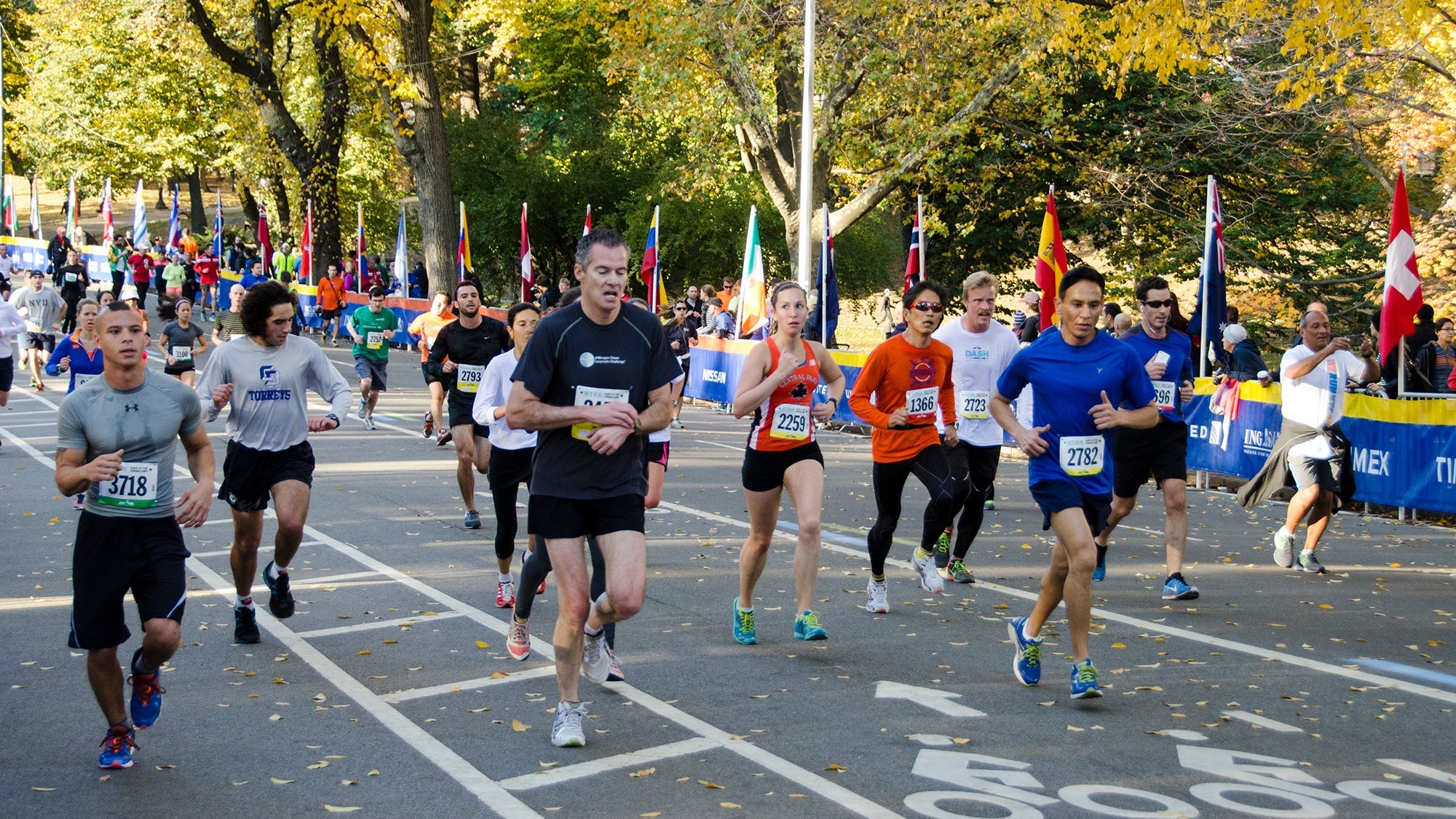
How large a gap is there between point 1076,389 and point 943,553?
351 cm

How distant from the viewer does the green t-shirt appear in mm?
19406

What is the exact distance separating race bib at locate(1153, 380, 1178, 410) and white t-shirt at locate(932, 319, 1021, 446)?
1013mm

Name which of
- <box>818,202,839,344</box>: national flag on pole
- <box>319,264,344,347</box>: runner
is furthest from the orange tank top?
<box>319,264,344,347</box>: runner

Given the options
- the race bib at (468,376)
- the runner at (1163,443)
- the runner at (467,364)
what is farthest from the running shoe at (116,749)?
the race bib at (468,376)

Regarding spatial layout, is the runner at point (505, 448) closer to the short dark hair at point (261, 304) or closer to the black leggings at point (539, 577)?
the short dark hair at point (261, 304)

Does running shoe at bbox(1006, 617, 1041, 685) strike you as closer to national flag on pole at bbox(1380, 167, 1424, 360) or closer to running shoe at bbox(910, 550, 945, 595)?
running shoe at bbox(910, 550, 945, 595)

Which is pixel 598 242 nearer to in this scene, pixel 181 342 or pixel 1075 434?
pixel 1075 434

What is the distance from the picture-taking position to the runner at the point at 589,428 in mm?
5922

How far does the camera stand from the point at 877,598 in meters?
8.99

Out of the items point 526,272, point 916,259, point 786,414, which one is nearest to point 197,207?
point 526,272

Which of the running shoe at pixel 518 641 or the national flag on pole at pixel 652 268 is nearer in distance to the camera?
the running shoe at pixel 518 641

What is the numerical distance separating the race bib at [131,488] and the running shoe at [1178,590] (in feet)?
20.9

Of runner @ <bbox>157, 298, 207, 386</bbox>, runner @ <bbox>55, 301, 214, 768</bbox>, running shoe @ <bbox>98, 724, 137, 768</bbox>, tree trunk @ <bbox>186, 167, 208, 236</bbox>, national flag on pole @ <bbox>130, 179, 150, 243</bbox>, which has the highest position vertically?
tree trunk @ <bbox>186, 167, 208, 236</bbox>

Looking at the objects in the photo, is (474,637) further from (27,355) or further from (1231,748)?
(27,355)
